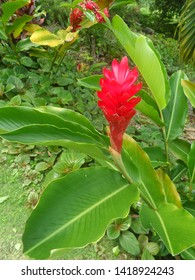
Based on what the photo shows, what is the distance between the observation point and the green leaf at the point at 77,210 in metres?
1.12

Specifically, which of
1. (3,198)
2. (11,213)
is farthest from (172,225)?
(3,198)

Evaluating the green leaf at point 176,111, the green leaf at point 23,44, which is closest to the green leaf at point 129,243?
the green leaf at point 176,111

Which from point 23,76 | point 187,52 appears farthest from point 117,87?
point 187,52

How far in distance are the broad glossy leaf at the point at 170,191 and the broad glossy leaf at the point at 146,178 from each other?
12 cm

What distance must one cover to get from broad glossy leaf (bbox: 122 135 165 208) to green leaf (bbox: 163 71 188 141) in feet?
1.27

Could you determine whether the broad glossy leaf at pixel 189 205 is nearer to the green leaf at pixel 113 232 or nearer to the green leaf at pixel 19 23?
the green leaf at pixel 113 232

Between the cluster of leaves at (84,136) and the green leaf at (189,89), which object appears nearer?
the cluster of leaves at (84,136)

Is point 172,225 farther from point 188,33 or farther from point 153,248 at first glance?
point 188,33

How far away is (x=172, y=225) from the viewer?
1.29 metres

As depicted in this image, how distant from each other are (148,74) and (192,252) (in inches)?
32.3

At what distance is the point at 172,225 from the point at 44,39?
66.7 inches

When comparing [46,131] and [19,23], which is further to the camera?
[19,23]

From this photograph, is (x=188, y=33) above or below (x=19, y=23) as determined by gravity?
above

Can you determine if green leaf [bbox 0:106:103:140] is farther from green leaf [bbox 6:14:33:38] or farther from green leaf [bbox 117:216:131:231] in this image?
green leaf [bbox 6:14:33:38]
